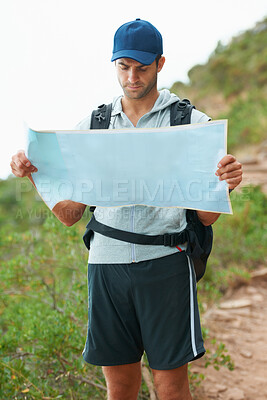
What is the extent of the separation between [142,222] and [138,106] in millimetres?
488

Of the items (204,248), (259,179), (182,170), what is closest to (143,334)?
(204,248)

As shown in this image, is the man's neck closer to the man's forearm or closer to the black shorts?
the man's forearm

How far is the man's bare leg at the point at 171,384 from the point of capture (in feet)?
5.23

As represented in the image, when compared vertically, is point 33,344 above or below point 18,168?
below

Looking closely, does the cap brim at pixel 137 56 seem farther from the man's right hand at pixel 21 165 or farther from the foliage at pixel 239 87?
the foliage at pixel 239 87

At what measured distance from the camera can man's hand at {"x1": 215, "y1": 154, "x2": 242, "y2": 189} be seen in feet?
4.73

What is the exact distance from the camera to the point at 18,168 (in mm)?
1579

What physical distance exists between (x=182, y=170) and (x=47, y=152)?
528 millimetres

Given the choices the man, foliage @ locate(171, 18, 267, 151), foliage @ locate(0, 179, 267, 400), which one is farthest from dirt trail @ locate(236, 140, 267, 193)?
the man

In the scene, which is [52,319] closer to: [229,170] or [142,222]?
[142,222]

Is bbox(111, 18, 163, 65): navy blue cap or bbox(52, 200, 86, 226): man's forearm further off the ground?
bbox(111, 18, 163, 65): navy blue cap

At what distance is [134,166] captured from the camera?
62.3 inches

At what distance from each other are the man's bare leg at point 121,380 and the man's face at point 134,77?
3.67 ft

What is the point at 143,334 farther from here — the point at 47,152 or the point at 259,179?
the point at 259,179
